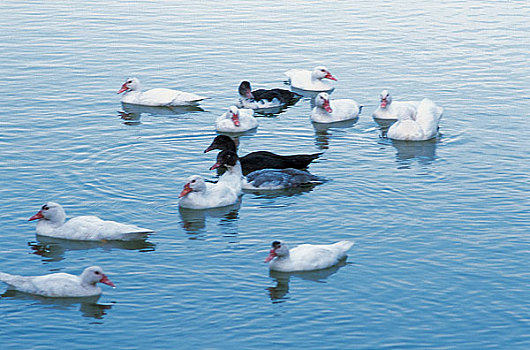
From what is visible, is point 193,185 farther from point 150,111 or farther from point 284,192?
point 150,111

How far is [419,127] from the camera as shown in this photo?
57.3 ft

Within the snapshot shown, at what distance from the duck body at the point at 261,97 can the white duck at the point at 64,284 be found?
30.1 feet

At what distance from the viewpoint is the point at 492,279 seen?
11328 millimetres

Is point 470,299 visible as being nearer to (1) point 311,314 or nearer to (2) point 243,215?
(1) point 311,314

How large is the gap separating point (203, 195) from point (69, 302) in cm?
355

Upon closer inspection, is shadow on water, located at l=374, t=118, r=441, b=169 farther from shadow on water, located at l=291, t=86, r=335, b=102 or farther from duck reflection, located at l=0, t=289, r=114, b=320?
duck reflection, located at l=0, t=289, r=114, b=320

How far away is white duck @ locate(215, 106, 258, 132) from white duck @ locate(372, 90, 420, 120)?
2.51 m

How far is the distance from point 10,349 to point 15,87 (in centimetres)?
1251

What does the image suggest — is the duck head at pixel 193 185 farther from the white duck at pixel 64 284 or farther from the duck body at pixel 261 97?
the duck body at pixel 261 97

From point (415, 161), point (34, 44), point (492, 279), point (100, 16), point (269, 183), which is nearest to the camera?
point (492, 279)

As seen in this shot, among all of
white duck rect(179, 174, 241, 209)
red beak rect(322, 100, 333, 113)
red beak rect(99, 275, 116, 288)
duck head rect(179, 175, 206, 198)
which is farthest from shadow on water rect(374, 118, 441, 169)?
red beak rect(99, 275, 116, 288)

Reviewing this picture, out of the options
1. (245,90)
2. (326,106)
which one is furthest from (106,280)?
(245,90)

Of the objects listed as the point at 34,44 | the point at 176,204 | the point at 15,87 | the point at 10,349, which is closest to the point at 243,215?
the point at 176,204

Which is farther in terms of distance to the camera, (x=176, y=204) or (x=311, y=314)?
(x=176, y=204)
